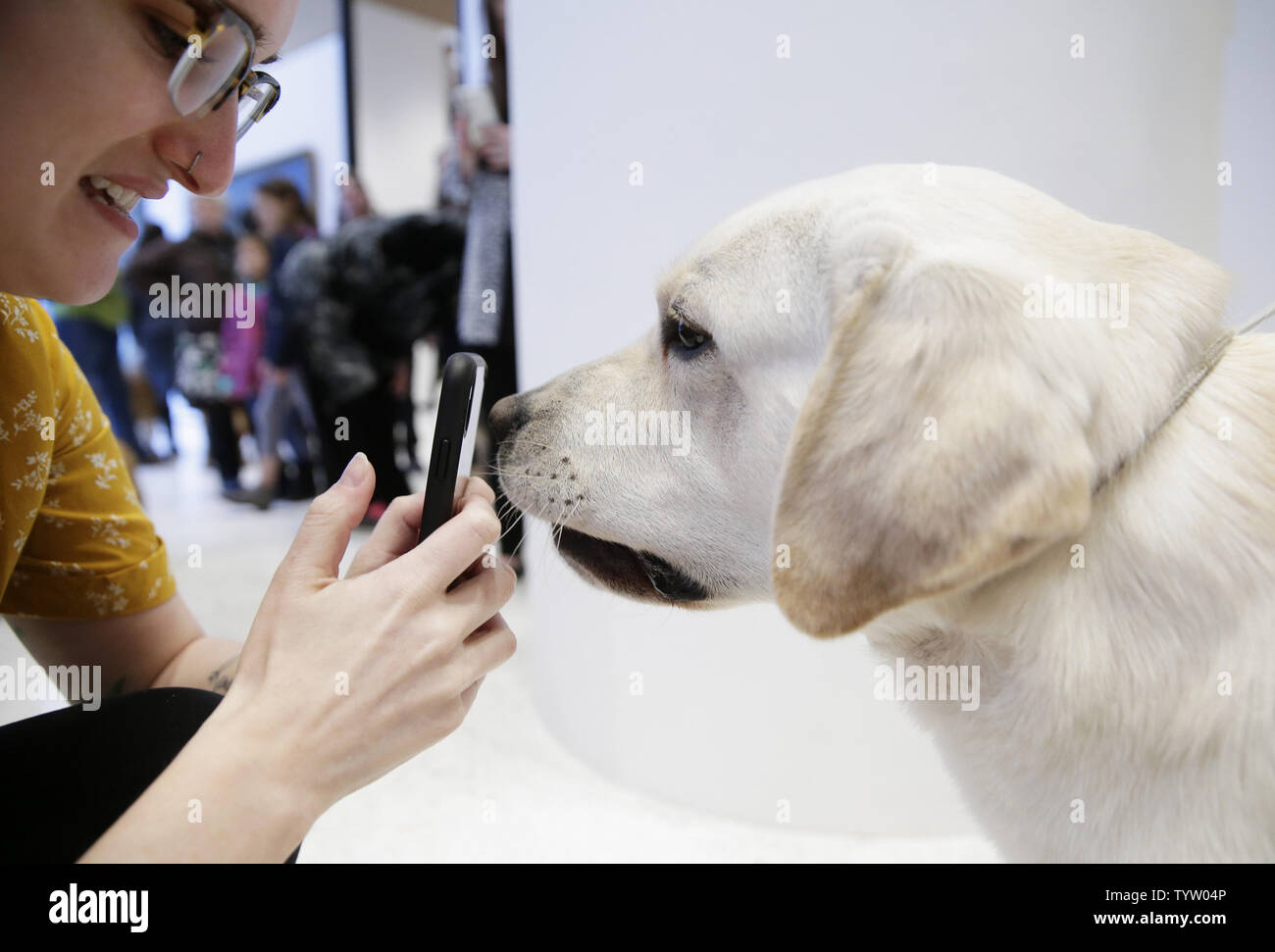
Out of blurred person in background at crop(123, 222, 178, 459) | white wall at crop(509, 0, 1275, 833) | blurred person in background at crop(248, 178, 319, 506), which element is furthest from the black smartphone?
blurred person in background at crop(123, 222, 178, 459)

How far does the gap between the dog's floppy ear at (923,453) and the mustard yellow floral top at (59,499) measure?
2.29ft

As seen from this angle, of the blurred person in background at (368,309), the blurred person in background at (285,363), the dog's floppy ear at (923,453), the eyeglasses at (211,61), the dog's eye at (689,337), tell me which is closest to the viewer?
the dog's floppy ear at (923,453)

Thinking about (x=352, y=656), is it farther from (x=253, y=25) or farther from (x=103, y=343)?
(x=103, y=343)

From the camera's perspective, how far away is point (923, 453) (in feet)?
1.73

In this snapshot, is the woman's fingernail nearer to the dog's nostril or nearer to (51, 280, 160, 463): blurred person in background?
the dog's nostril

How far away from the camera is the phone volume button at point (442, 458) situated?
0.65 metres

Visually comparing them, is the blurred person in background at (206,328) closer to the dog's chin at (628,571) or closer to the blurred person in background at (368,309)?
the blurred person in background at (368,309)

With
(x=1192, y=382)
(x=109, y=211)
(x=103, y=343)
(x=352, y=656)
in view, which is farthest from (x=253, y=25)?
(x=103, y=343)

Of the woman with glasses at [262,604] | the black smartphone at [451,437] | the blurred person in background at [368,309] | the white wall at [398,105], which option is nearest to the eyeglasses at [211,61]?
the woman with glasses at [262,604]

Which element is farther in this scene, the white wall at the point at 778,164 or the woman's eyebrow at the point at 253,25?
the white wall at the point at 778,164

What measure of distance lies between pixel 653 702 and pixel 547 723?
34cm

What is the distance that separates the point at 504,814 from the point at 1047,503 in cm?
103

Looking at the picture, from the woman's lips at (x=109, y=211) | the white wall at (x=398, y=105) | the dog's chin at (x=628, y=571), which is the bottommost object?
the dog's chin at (x=628, y=571)
